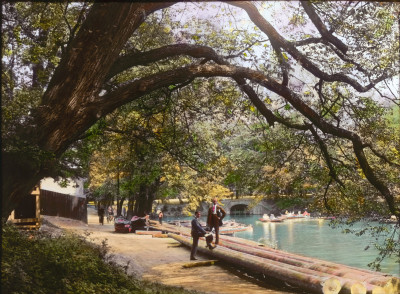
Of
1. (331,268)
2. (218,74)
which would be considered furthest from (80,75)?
(331,268)

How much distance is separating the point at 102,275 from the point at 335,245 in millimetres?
24845

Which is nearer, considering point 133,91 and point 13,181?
point 13,181

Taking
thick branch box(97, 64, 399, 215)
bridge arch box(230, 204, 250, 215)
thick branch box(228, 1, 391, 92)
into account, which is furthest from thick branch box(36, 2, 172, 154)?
bridge arch box(230, 204, 250, 215)

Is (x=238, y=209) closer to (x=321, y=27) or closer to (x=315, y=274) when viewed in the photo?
(x=315, y=274)

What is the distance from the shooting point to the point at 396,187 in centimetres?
951

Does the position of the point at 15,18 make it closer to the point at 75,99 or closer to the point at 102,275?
the point at 75,99

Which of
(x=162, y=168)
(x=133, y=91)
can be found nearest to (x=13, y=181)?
(x=133, y=91)

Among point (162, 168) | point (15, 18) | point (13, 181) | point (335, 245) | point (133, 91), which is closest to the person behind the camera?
point (13, 181)

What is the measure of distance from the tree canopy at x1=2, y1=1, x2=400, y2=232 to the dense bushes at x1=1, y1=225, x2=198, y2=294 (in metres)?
0.94

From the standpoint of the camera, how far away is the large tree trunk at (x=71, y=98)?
5.57m

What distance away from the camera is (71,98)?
5867 millimetres

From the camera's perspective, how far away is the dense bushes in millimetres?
5449

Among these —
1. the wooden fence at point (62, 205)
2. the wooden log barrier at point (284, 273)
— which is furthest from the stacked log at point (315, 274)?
the wooden fence at point (62, 205)

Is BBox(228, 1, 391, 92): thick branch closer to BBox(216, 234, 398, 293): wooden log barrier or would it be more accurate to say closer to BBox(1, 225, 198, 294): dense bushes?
BBox(216, 234, 398, 293): wooden log barrier
